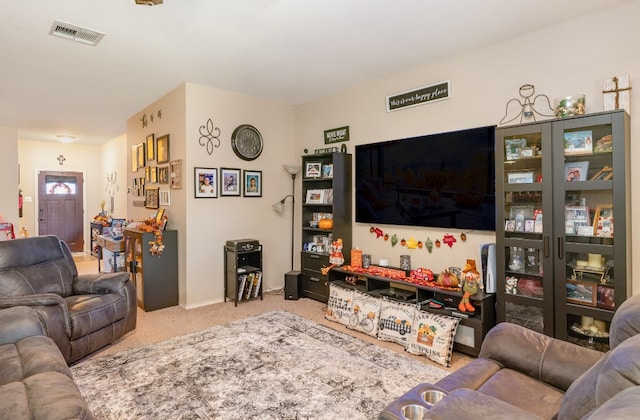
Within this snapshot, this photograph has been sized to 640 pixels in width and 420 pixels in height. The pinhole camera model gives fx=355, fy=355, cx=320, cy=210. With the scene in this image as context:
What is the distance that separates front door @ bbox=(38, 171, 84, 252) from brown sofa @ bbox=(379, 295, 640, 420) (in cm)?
904

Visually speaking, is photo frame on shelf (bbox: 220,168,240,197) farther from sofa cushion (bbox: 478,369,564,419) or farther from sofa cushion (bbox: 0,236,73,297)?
sofa cushion (bbox: 478,369,564,419)

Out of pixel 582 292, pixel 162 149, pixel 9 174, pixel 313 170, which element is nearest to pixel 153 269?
pixel 162 149

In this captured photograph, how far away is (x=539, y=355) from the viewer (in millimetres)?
1768

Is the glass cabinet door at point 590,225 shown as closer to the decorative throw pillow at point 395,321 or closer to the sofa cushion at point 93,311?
the decorative throw pillow at point 395,321

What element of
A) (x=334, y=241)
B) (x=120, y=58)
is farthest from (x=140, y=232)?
(x=334, y=241)

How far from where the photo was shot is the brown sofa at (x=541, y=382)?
0.91m

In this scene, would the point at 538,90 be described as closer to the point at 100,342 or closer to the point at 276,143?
the point at 276,143

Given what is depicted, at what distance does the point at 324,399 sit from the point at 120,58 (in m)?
3.55

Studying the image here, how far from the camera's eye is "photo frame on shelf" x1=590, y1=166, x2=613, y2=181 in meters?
2.35

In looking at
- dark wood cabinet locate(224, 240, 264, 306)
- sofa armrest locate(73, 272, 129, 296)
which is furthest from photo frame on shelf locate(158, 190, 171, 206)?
sofa armrest locate(73, 272, 129, 296)

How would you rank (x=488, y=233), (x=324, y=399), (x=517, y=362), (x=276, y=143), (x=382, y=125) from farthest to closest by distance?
1. (x=276, y=143)
2. (x=382, y=125)
3. (x=488, y=233)
4. (x=324, y=399)
5. (x=517, y=362)

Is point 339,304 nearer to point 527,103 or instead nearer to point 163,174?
point 527,103

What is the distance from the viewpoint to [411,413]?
4.61ft

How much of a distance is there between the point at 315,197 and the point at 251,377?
259 centimetres
